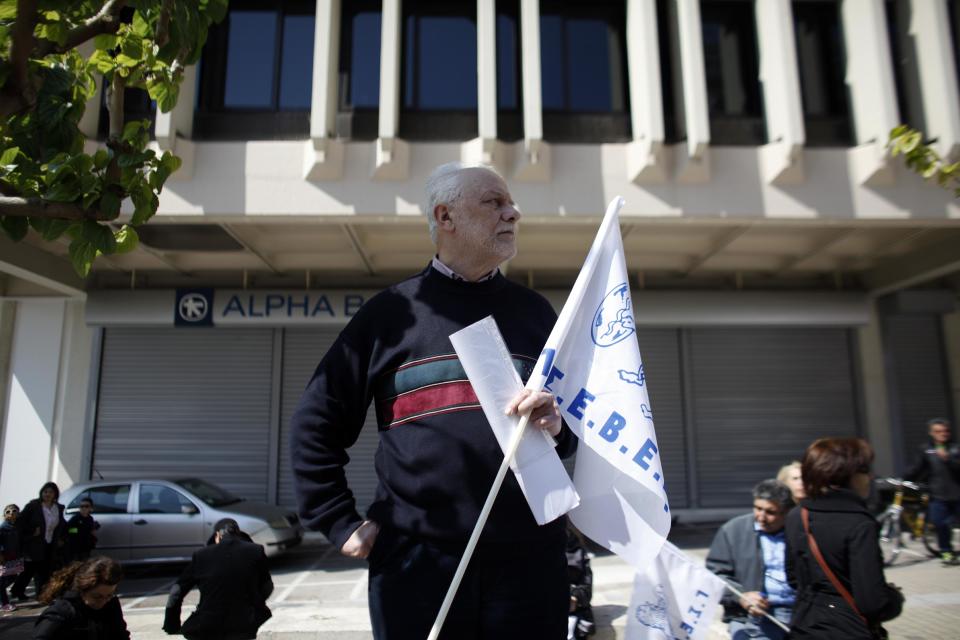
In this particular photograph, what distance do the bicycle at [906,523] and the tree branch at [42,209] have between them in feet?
33.2

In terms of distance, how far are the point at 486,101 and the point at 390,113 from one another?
1.38 m

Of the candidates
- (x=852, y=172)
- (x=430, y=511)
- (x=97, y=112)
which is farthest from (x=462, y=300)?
(x=97, y=112)

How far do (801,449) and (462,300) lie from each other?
560 inches

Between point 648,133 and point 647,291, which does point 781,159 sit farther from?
point 647,291

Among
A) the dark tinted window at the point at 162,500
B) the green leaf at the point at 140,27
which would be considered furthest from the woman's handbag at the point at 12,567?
the green leaf at the point at 140,27

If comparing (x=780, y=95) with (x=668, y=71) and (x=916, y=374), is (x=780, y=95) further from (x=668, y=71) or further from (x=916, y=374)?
(x=916, y=374)

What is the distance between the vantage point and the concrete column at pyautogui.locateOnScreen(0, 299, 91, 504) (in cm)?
1272

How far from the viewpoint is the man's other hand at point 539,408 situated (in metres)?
1.64

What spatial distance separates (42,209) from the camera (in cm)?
279

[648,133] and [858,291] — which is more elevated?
[648,133]

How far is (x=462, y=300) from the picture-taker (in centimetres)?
192

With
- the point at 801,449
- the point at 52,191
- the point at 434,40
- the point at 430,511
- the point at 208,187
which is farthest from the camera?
the point at 801,449

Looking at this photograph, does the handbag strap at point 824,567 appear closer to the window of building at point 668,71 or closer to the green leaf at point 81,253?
the green leaf at point 81,253

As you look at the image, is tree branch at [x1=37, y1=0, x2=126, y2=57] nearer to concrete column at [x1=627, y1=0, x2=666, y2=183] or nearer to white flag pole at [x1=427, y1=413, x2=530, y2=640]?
white flag pole at [x1=427, y1=413, x2=530, y2=640]
